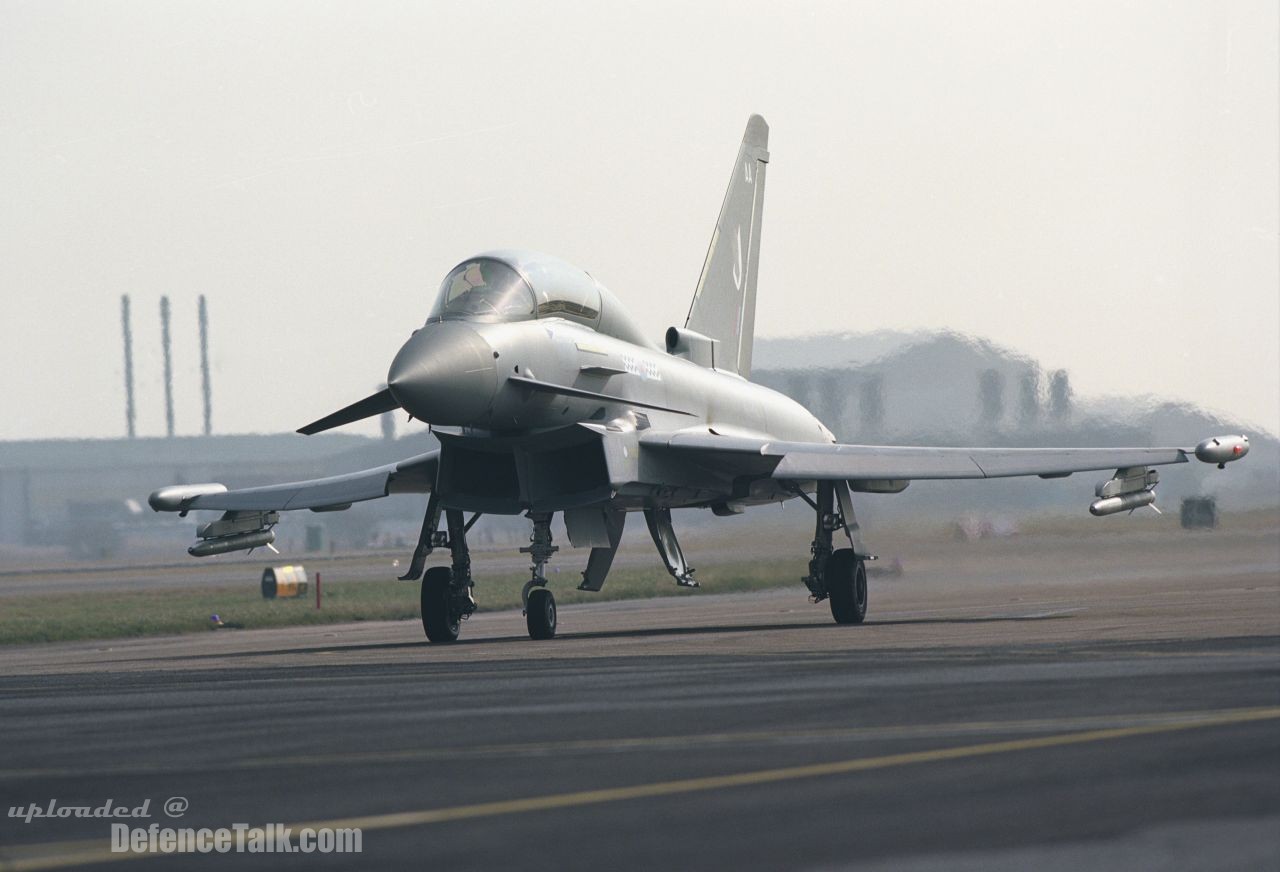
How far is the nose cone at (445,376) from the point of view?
788 inches

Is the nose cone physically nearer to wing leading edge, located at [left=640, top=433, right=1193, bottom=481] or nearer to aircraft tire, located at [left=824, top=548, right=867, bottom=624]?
wing leading edge, located at [left=640, top=433, right=1193, bottom=481]

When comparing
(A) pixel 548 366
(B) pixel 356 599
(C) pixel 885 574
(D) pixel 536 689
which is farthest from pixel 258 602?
(D) pixel 536 689

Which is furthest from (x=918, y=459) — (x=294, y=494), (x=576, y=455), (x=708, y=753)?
(x=708, y=753)

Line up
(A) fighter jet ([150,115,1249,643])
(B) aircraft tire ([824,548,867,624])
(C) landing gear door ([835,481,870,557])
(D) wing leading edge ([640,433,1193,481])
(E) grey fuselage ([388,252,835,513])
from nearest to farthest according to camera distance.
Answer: (E) grey fuselage ([388,252,835,513]) → (A) fighter jet ([150,115,1249,643]) → (D) wing leading edge ([640,433,1193,481]) → (B) aircraft tire ([824,548,867,624]) → (C) landing gear door ([835,481,870,557])

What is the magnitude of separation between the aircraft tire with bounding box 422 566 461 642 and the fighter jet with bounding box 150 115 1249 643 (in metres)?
0.02

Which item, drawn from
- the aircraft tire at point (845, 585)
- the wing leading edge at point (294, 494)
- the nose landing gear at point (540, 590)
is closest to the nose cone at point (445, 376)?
the nose landing gear at point (540, 590)

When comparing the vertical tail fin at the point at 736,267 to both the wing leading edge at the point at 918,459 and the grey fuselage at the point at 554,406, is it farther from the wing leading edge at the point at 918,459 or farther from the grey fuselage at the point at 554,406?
the wing leading edge at the point at 918,459

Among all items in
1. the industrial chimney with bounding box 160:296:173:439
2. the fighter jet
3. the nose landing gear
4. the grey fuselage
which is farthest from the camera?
the industrial chimney with bounding box 160:296:173:439

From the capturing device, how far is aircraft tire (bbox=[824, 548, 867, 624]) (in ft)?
79.7

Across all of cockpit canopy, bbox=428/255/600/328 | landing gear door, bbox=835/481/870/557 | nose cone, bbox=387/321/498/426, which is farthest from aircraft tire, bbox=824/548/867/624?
nose cone, bbox=387/321/498/426

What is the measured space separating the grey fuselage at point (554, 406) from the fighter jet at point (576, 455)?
0.02 m

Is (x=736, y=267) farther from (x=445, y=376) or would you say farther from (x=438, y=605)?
(x=445, y=376)

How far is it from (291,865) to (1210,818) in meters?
2.92

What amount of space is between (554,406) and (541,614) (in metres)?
2.55
